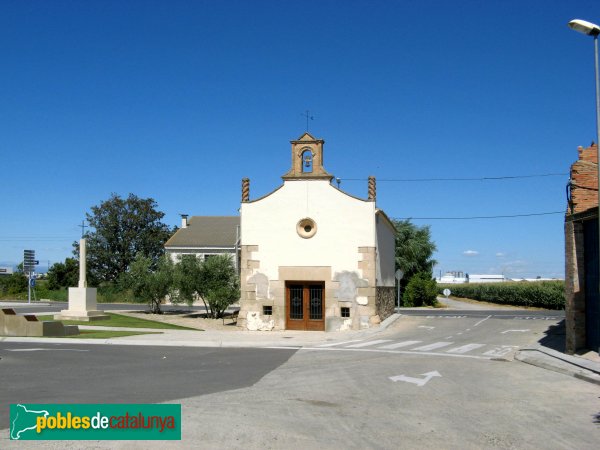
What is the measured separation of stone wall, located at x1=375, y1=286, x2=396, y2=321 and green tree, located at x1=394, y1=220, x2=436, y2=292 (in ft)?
69.0

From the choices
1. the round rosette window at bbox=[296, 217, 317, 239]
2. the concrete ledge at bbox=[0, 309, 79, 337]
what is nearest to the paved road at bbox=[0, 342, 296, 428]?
the concrete ledge at bbox=[0, 309, 79, 337]

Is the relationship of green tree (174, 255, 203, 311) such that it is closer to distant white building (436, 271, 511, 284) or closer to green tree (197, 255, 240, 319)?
green tree (197, 255, 240, 319)

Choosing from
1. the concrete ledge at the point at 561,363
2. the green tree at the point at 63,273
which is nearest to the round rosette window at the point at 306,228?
the concrete ledge at the point at 561,363

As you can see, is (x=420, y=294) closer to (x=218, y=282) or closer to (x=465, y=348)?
(x=218, y=282)

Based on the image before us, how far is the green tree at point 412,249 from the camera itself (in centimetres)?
5612

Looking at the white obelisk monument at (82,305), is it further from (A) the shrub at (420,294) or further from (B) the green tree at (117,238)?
(B) the green tree at (117,238)

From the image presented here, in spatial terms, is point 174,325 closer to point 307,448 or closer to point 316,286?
point 316,286

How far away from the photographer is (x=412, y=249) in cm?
5656

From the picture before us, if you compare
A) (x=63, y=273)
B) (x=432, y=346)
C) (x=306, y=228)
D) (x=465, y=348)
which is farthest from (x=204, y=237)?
(x=465, y=348)

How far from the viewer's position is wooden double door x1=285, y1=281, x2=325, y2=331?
91.7 feet

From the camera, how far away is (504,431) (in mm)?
8664

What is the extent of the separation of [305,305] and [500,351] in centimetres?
1083

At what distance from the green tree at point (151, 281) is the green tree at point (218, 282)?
319 cm

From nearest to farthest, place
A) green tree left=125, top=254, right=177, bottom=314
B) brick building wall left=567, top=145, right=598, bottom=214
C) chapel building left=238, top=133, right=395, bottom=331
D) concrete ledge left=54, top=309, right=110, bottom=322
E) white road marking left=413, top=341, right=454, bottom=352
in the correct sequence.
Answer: brick building wall left=567, top=145, right=598, bottom=214, white road marking left=413, top=341, right=454, bottom=352, chapel building left=238, top=133, right=395, bottom=331, concrete ledge left=54, top=309, right=110, bottom=322, green tree left=125, top=254, right=177, bottom=314
